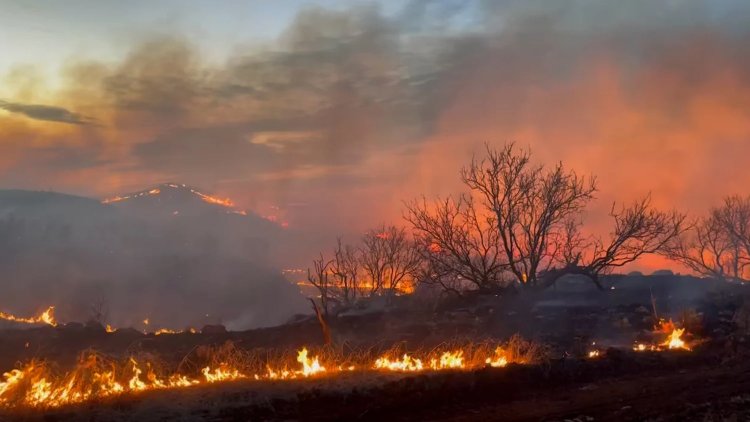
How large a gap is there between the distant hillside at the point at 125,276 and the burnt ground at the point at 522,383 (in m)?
97.6

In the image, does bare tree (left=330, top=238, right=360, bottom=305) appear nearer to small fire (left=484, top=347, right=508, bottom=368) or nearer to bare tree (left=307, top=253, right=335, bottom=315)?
bare tree (left=307, top=253, right=335, bottom=315)

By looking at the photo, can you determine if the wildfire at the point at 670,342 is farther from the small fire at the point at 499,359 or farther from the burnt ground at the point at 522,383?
the small fire at the point at 499,359

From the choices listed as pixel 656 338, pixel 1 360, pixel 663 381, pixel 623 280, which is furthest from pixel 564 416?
pixel 623 280

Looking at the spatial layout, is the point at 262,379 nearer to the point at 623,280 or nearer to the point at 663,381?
the point at 663,381

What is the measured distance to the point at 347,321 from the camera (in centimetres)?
3325

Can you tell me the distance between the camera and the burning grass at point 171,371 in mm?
11297

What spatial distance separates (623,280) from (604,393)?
3459cm

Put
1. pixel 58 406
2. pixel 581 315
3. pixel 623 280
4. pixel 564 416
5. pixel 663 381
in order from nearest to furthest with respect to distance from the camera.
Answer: pixel 58 406, pixel 564 416, pixel 663 381, pixel 581 315, pixel 623 280

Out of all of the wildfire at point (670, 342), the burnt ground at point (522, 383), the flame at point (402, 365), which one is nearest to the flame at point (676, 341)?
the wildfire at point (670, 342)

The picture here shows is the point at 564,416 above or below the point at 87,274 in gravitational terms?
below

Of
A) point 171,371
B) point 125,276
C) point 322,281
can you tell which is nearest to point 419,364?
point 171,371

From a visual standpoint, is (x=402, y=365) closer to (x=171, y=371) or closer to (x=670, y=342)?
(x=171, y=371)

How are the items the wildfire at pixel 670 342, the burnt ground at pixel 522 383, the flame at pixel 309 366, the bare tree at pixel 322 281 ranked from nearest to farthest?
the burnt ground at pixel 522 383, the flame at pixel 309 366, the wildfire at pixel 670 342, the bare tree at pixel 322 281

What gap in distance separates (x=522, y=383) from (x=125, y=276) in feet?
480
